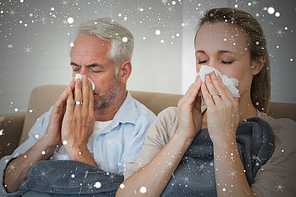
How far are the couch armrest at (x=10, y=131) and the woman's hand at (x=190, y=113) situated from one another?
0.53m

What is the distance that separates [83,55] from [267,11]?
486mm

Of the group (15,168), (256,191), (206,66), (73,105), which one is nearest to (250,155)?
(256,191)

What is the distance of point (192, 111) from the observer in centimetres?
57

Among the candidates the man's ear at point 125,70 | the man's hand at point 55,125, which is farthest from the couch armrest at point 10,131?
the man's ear at point 125,70

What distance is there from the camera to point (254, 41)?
0.55m

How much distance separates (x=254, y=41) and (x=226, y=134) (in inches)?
8.8

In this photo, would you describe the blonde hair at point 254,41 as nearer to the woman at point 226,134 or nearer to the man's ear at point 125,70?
the woman at point 226,134

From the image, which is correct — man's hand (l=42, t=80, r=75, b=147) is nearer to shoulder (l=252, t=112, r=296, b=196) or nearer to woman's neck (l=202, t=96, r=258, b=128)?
woman's neck (l=202, t=96, r=258, b=128)

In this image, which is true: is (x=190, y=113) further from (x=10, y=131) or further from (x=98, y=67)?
(x=10, y=131)

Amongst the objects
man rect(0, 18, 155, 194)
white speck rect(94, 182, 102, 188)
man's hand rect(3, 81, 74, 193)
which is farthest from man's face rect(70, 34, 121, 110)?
white speck rect(94, 182, 102, 188)

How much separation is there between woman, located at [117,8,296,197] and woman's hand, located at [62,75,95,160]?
0.63ft

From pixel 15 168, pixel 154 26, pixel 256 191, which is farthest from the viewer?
pixel 15 168

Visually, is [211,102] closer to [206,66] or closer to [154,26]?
[206,66]

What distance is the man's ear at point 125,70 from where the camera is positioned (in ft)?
2.19
